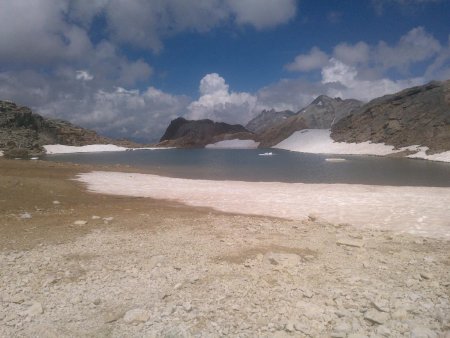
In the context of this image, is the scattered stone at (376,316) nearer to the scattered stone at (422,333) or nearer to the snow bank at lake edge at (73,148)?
the scattered stone at (422,333)

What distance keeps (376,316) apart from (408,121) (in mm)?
99611

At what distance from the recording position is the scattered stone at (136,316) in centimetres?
597

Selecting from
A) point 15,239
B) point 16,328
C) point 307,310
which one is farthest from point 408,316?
point 15,239

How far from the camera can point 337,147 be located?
105 metres

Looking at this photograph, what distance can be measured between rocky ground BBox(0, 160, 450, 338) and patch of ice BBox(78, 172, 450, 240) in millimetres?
2508

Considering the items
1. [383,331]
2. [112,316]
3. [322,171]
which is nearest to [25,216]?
[112,316]

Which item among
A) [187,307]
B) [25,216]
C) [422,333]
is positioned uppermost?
[422,333]

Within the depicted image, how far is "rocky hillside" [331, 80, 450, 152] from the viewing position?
7788 cm

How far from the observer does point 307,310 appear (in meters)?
6.11

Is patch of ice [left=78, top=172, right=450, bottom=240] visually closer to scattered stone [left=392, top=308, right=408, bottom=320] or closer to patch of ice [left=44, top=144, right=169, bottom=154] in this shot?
scattered stone [left=392, top=308, right=408, bottom=320]

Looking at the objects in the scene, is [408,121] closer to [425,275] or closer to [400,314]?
[425,275]

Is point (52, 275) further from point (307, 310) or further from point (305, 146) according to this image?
point (305, 146)

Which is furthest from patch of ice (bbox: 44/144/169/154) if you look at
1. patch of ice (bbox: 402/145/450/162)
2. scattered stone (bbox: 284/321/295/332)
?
scattered stone (bbox: 284/321/295/332)

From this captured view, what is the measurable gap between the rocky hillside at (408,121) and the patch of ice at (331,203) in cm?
5566
